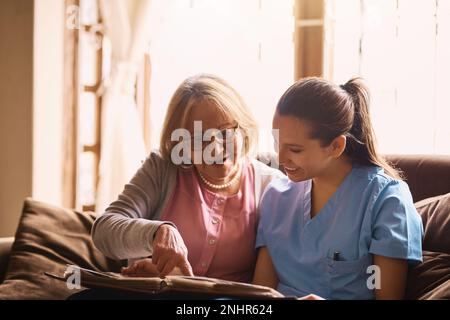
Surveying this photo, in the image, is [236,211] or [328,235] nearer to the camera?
[328,235]

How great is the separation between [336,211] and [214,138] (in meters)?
0.36

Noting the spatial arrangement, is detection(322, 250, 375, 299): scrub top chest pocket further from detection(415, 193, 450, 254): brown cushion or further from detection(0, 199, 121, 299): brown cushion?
detection(0, 199, 121, 299): brown cushion

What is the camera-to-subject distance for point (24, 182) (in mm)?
2857

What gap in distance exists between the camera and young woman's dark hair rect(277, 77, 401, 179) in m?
1.34

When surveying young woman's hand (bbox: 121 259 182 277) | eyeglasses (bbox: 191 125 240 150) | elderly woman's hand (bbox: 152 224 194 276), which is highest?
eyeglasses (bbox: 191 125 240 150)

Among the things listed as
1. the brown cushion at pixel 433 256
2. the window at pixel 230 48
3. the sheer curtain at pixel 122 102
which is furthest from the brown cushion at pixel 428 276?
the sheer curtain at pixel 122 102

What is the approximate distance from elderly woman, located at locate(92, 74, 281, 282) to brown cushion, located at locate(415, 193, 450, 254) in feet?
1.44

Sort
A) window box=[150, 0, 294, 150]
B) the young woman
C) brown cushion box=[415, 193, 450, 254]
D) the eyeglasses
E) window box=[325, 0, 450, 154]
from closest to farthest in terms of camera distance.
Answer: the young woman, brown cushion box=[415, 193, 450, 254], the eyeglasses, window box=[325, 0, 450, 154], window box=[150, 0, 294, 150]

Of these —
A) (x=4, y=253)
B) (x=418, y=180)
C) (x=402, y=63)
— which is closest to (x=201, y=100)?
(x=418, y=180)

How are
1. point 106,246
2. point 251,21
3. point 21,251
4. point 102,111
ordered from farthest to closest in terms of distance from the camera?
point 102,111 → point 251,21 → point 21,251 → point 106,246

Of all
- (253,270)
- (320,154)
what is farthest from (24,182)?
(320,154)

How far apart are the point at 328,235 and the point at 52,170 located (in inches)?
75.8

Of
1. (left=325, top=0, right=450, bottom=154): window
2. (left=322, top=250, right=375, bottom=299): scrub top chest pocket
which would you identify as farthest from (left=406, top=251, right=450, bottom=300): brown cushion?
(left=325, top=0, right=450, bottom=154): window
